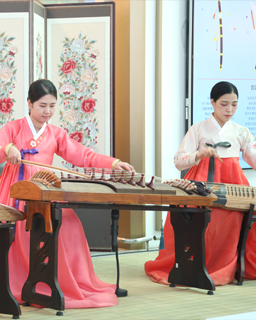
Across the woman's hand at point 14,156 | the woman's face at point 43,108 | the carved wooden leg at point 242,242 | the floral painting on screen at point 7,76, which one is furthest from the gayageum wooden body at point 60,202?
the floral painting on screen at point 7,76

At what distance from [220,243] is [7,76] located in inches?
85.9

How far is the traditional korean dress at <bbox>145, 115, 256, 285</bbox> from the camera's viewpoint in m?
3.19

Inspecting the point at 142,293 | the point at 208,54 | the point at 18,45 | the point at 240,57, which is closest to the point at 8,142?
the point at 142,293

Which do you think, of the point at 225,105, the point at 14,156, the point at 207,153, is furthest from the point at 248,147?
the point at 14,156

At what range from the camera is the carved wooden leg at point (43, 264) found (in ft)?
7.62

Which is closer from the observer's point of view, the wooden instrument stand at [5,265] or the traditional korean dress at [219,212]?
the wooden instrument stand at [5,265]

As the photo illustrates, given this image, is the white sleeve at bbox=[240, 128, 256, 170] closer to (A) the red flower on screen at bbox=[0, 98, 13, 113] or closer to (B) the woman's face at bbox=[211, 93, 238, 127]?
(B) the woman's face at bbox=[211, 93, 238, 127]

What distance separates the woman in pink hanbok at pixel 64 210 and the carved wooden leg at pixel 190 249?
0.49 meters

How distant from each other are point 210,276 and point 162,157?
170cm

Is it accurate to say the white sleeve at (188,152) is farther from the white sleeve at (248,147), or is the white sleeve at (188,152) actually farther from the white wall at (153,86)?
the white wall at (153,86)

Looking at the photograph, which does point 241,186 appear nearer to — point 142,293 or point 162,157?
point 142,293

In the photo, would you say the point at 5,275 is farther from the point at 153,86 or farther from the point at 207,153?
the point at 153,86

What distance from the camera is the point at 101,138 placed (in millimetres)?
4164

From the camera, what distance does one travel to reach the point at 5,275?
2.25 m
